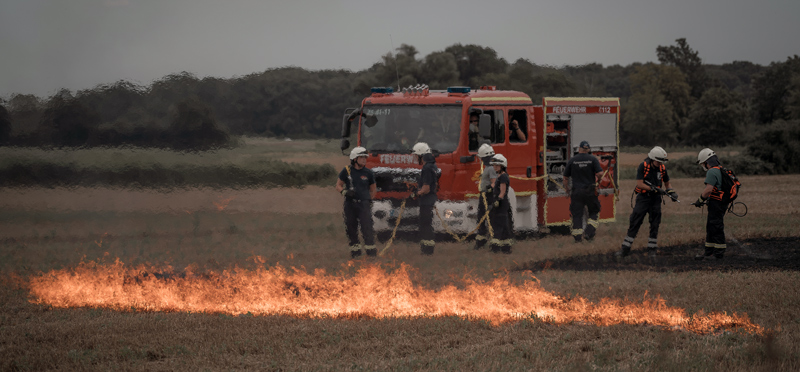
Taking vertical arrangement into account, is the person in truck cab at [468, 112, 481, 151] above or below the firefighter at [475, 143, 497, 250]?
above

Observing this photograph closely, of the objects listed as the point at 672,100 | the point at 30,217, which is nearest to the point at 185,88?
the point at 30,217

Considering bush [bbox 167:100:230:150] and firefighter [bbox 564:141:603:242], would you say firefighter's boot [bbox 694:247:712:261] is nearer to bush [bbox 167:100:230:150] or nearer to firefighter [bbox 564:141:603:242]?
firefighter [bbox 564:141:603:242]

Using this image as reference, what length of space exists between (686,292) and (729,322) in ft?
4.63

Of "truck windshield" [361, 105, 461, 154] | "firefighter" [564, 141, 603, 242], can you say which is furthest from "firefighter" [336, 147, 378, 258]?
"firefighter" [564, 141, 603, 242]

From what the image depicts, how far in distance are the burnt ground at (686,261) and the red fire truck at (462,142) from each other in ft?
6.97

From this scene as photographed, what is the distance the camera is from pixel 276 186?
655 inches

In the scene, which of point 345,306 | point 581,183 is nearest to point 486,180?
point 581,183

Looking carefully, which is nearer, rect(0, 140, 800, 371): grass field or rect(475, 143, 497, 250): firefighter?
rect(0, 140, 800, 371): grass field

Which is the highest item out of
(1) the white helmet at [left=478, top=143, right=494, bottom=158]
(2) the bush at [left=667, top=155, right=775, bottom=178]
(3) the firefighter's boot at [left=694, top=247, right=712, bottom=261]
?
(1) the white helmet at [left=478, top=143, right=494, bottom=158]

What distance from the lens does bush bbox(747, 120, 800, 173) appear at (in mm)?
36062

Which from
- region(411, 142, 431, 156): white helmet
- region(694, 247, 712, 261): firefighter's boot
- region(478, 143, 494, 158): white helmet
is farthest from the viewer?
region(478, 143, 494, 158): white helmet

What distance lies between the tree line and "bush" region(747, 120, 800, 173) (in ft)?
0.23

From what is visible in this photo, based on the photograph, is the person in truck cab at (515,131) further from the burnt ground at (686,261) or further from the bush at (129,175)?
the bush at (129,175)

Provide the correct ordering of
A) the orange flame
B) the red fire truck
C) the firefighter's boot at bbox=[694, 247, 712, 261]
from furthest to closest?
the red fire truck
the firefighter's boot at bbox=[694, 247, 712, 261]
the orange flame
